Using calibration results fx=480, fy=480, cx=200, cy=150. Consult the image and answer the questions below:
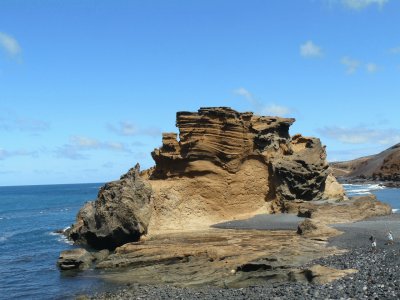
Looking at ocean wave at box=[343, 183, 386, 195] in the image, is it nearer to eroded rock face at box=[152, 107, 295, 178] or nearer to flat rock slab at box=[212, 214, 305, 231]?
eroded rock face at box=[152, 107, 295, 178]

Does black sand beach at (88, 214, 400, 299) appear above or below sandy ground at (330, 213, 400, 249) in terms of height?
below

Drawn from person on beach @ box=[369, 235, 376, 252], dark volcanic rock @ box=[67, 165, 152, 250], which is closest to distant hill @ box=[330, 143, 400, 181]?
dark volcanic rock @ box=[67, 165, 152, 250]

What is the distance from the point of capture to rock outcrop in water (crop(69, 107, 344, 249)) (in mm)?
34156

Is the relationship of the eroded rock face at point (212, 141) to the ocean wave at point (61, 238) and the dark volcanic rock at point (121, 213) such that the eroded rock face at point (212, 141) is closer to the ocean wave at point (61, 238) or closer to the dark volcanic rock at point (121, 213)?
the dark volcanic rock at point (121, 213)

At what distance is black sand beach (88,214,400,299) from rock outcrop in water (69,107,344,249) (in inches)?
425

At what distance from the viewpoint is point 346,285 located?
17266 millimetres

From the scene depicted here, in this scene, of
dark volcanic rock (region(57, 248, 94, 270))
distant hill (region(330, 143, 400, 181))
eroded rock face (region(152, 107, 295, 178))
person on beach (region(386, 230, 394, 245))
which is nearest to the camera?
person on beach (region(386, 230, 394, 245))

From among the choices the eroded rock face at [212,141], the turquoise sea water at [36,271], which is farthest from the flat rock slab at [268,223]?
the turquoise sea water at [36,271]

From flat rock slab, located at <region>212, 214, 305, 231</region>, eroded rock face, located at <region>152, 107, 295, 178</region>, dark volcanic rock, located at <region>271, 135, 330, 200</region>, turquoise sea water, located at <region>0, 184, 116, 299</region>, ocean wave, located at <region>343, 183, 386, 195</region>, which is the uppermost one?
eroded rock face, located at <region>152, 107, 295, 178</region>

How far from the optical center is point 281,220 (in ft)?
112

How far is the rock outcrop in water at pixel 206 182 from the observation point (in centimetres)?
3416

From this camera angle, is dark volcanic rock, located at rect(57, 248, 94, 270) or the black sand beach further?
dark volcanic rock, located at rect(57, 248, 94, 270)

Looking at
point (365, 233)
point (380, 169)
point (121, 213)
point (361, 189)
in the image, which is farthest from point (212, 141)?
point (380, 169)

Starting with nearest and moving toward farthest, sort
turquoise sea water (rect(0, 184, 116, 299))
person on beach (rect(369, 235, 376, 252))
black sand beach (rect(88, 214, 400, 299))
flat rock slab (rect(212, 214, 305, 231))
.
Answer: black sand beach (rect(88, 214, 400, 299)), person on beach (rect(369, 235, 376, 252)), turquoise sea water (rect(0, 184, 116, 299)), flat rock slab (rect(212, 214, 305, 231))
